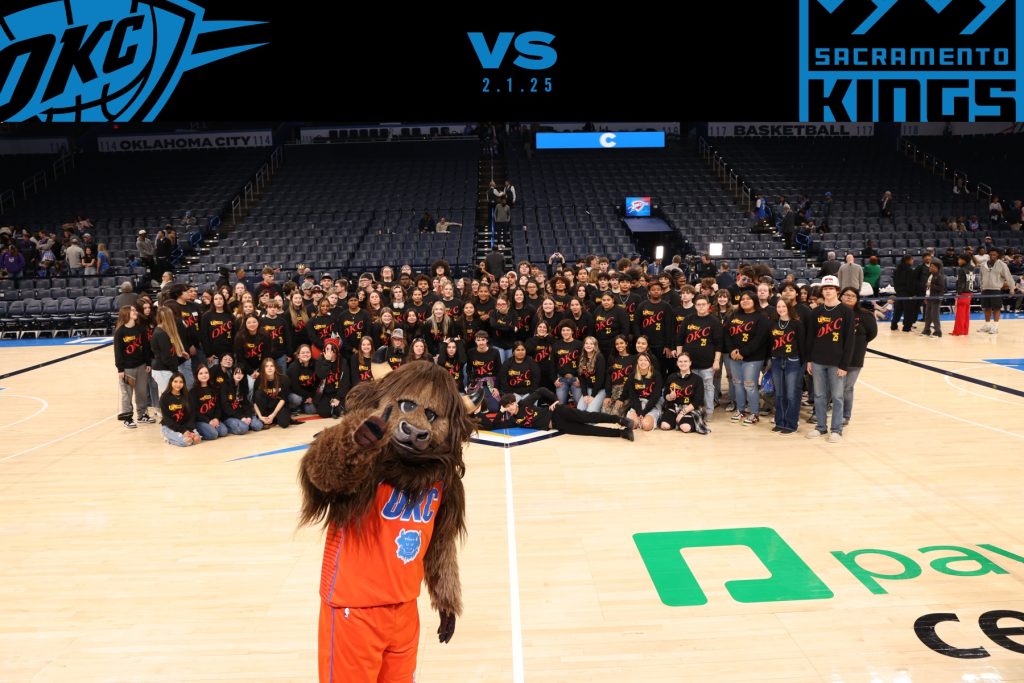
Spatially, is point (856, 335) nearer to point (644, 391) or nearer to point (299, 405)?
point (644, 391)

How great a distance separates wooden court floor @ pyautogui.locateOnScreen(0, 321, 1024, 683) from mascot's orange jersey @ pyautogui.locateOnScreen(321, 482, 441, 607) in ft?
5.93

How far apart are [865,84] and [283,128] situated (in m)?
28.2

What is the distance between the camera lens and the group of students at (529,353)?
840 centimetres

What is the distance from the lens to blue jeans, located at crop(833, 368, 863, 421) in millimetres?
8391

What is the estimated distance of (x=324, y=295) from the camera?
10.8 meters

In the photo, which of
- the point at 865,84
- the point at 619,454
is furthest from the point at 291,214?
the point at 865,84

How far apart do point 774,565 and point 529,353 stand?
4827 millimetres

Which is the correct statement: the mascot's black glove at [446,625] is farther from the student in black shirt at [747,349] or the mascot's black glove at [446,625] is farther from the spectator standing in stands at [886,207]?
the spectator standing in stands at [886,207]

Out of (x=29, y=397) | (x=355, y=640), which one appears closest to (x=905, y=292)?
(x=355, y=640)

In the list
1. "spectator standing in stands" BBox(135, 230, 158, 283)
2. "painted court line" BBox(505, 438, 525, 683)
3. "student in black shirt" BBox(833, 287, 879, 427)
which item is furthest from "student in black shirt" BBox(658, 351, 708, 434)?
"spectator standing in stands" BBox(135, 230, 158, 283)

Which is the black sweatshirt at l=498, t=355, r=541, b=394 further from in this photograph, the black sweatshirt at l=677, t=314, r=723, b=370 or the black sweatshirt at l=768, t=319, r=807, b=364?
the black sweatshirt at l=768, t=319, r=807, b=364

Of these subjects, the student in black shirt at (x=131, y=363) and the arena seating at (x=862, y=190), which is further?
the arena seating at (x=862, y=190)

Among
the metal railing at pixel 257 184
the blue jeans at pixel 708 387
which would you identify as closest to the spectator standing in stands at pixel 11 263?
the metal railing at pixel 257 184

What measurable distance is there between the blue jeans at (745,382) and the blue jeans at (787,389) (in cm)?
24
